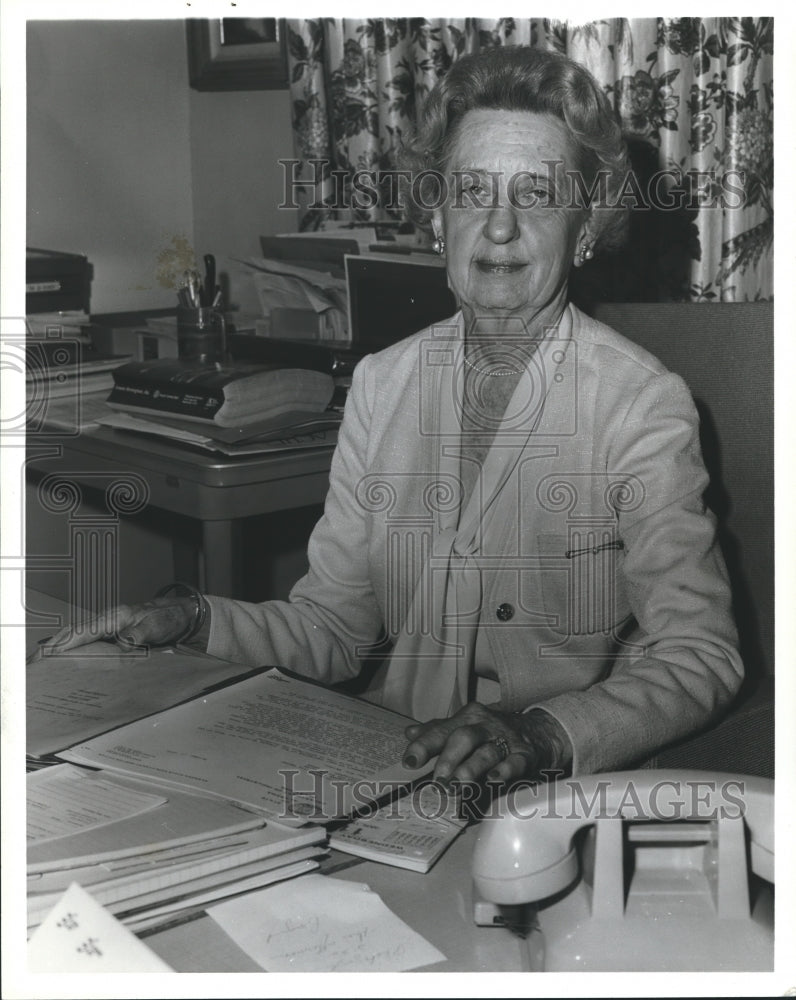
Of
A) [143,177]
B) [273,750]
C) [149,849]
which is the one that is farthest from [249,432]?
[143,177]

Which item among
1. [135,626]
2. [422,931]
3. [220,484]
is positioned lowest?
[422,931]

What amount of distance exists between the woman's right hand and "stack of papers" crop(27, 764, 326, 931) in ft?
0.96

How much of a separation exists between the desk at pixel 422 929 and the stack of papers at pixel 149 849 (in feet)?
0.05

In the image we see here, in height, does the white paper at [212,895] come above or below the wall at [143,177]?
below

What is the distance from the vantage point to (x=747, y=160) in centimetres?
162

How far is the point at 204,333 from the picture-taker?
2.09 meters

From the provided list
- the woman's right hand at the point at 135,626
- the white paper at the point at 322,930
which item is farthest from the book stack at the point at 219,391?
the white paper at the point at 322,930

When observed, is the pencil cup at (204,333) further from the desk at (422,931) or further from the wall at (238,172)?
Result: the desk at (422,931)

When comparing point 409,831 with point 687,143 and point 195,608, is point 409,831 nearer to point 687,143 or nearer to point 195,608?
point 195,608

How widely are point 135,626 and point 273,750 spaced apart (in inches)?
12.2

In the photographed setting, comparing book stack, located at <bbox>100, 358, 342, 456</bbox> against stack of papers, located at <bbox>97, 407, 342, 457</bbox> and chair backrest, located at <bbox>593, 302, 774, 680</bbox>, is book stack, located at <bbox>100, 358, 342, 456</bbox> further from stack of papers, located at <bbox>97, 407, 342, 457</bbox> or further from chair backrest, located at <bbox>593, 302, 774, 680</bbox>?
chair backrest, located at <bbox>593, 302, 774, 680</bbox>

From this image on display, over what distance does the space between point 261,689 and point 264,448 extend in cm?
77

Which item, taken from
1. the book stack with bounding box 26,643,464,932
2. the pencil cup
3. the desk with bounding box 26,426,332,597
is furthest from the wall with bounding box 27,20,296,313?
the book stack with bounding box 26,643,464,932

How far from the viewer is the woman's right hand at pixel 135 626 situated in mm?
1016
